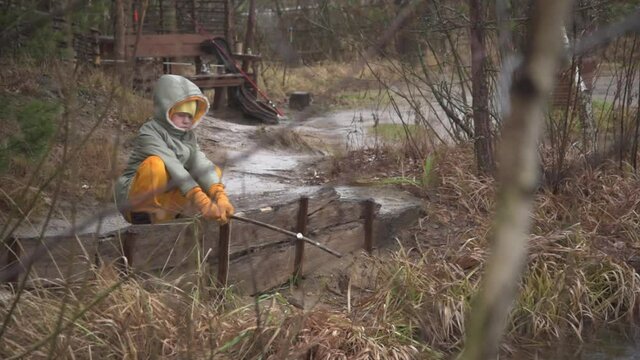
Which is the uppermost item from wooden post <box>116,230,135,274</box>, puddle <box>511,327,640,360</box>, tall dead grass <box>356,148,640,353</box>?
wooden post <box>116,230,135,274</box>

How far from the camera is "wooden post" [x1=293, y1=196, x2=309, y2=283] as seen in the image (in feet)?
16.8

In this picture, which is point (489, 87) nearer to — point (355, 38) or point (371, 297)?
point (355, 38)

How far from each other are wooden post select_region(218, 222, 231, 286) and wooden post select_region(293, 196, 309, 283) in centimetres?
66

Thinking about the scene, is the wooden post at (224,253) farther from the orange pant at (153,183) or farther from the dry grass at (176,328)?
the orange pant at (153,183)

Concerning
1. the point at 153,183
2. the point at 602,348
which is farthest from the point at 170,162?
the point at 602,348

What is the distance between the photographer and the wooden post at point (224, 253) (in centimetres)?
450

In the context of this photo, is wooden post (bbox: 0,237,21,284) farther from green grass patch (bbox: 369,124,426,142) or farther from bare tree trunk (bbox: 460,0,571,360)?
green grass patch (bbox: 369,124,426,142)

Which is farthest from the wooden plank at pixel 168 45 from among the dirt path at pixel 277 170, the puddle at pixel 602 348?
the puddle at pixel 602 348

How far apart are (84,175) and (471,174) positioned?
10.2ft

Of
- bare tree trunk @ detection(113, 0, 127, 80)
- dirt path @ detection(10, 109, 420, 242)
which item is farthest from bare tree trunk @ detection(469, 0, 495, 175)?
bare tree trunk @ detection(113, 0, 127, 80)

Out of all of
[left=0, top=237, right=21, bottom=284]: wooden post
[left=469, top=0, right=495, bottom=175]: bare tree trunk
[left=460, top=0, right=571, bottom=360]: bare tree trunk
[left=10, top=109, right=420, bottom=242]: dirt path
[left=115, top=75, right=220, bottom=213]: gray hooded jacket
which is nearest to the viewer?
[left=460, top=0, right=571, bottom=360]: bare tree trunk

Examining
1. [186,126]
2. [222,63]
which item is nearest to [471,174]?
[186,126]

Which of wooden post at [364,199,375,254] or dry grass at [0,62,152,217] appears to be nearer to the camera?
dry grass at [0,62,152,217]

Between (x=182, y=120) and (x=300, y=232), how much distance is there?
1.06 meters
